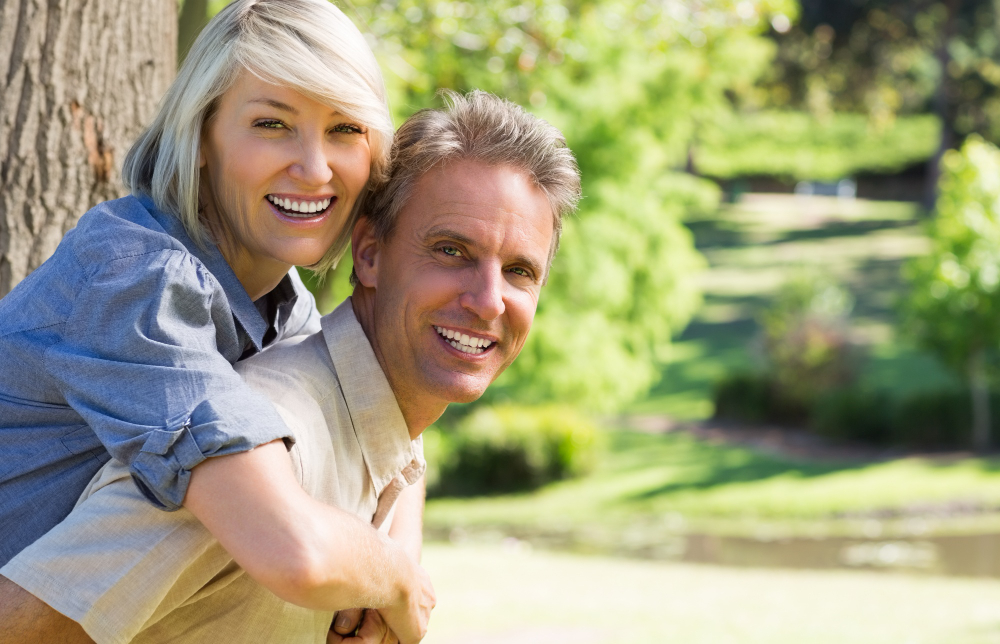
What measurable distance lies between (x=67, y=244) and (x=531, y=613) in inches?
Answer: 337

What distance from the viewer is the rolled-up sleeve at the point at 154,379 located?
183cm

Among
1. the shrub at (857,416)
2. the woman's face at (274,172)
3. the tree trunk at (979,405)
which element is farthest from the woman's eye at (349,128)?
the shrub at (857,416)

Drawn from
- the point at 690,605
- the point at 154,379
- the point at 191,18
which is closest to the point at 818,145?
the point at 690,605

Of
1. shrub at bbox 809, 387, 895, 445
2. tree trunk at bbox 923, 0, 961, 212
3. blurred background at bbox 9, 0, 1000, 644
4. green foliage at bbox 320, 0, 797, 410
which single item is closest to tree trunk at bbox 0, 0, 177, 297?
blurred background at bbox 9, 0, 1000, 644

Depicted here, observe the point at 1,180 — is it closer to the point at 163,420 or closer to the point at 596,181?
the point at 163,420

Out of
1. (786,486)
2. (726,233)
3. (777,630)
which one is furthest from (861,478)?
(726,233)

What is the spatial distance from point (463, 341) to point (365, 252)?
0.35 metres

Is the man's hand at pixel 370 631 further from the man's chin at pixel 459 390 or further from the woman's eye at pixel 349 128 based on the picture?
the woman's eye at pixel 349 128

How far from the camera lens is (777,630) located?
370 inches

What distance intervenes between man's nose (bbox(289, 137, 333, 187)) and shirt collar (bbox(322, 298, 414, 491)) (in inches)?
12.7

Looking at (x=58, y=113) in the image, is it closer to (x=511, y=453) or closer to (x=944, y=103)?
(x=511, y=453)

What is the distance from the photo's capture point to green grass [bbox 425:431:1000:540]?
17.0 m

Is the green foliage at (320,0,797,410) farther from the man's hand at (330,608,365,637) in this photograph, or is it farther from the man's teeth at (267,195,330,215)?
the man's hand at (330,608,365,637)

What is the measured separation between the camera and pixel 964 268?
1928 centimetres
